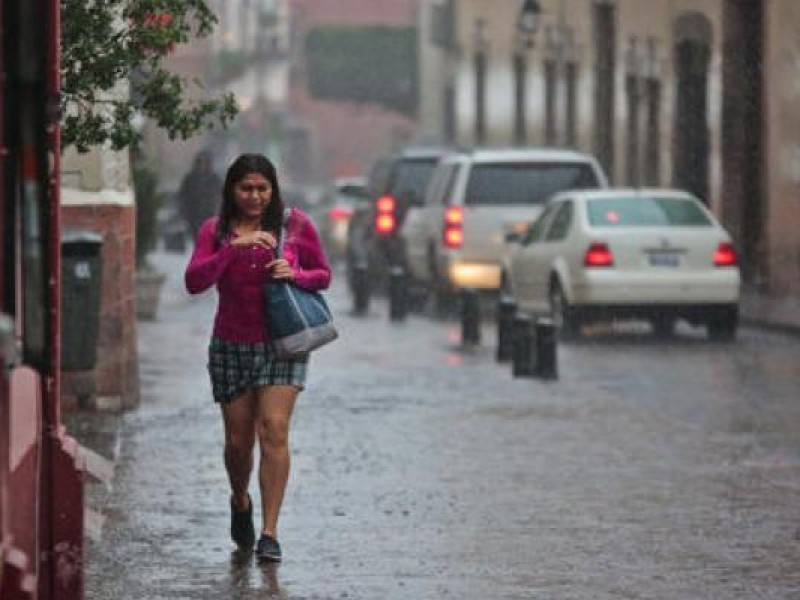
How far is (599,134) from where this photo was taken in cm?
4641

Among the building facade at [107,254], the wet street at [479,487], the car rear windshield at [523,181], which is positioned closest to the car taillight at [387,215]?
the car rear windshield at [523,181]

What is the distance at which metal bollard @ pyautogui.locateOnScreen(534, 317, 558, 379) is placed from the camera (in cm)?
2039

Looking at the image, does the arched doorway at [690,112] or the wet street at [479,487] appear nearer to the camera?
the wet street at [479,487]

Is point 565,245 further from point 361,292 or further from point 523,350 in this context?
point 361,292

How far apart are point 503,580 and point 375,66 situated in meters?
79.6

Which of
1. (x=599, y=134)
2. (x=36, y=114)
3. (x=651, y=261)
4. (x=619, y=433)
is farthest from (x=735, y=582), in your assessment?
(x=599, y=134)

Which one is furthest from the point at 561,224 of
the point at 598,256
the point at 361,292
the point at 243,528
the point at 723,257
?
the point at 243,528

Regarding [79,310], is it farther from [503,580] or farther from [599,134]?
[599,134]

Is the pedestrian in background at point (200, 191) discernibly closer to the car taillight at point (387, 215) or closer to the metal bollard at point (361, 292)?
the metal bollard at point (361, 292)

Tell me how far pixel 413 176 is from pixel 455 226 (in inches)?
231

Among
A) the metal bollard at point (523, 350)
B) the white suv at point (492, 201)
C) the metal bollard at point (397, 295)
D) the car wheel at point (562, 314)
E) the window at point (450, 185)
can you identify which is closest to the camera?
the metal bollard at point (523, 350)

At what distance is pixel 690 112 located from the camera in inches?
1547

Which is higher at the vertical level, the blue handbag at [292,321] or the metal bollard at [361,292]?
the blue handbag at [292,321]

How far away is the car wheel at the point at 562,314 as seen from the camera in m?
25.6
